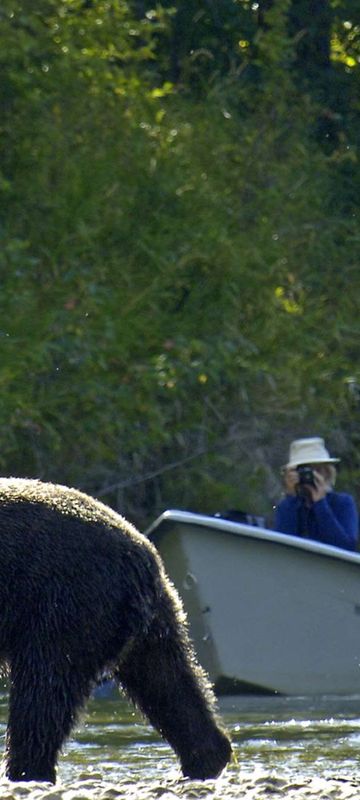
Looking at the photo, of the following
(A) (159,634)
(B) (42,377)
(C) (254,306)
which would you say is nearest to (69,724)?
(A) (159,634)

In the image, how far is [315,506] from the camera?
9102 mm

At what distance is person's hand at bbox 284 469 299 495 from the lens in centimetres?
930

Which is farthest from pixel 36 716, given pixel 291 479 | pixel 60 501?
pixel 291 479

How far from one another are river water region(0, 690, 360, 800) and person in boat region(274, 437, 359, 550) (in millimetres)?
891

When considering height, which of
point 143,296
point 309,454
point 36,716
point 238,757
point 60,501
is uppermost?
point 60,501

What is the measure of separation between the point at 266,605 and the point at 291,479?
0.91 metres

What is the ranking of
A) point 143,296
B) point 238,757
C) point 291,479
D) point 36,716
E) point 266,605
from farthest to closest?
point 143,296, point 291,479, point 266,605, point 238,757, point 36,716

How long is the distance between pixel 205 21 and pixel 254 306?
449 cm

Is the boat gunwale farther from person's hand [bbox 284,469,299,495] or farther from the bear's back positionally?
the bear's back

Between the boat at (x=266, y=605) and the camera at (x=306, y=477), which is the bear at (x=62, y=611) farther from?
the camera at (x=306, y=477)

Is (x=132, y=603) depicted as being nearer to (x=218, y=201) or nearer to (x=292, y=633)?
(x=292, y=633)

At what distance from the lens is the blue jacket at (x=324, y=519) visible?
29.8 feet

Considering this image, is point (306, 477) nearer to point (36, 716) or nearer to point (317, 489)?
point (317, 489)

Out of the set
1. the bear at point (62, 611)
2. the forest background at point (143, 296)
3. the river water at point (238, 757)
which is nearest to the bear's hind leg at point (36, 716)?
the bear at point (62, 611)
